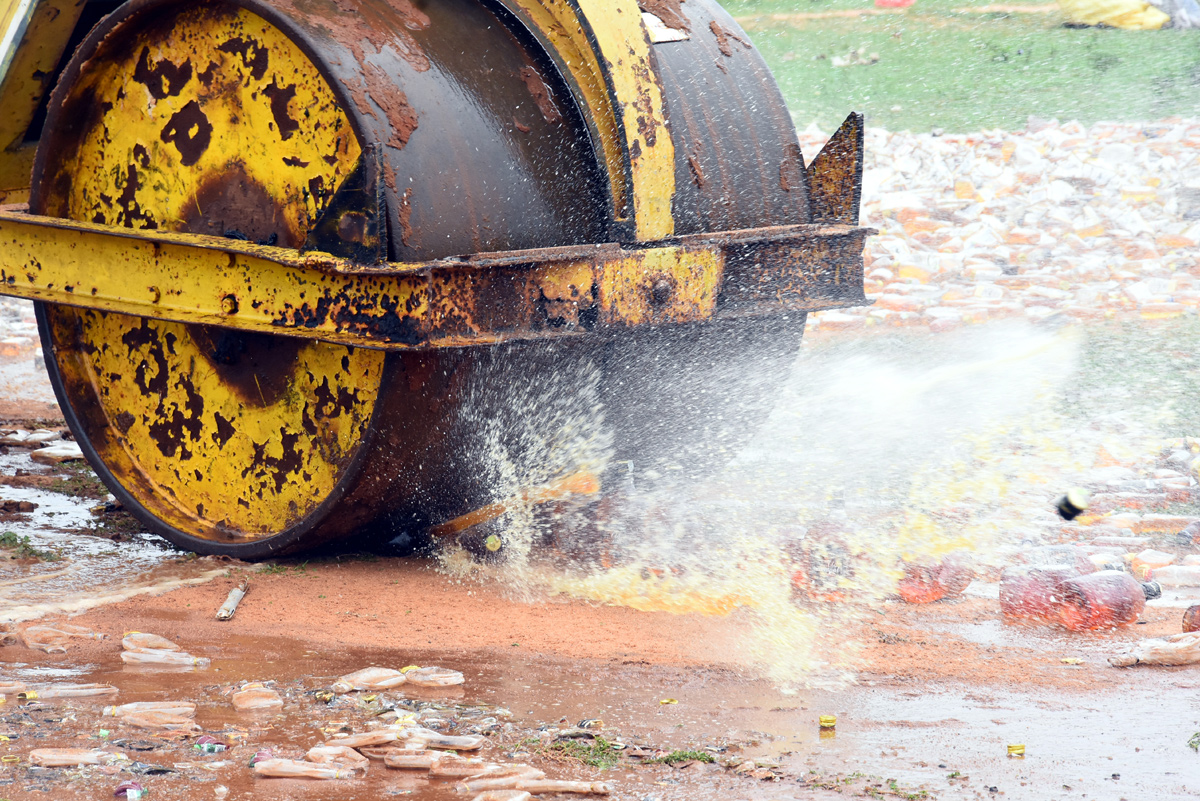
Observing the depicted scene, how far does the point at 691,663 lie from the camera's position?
3240 mm

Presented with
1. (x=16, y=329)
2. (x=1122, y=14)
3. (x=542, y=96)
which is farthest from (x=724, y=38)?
(x=1122, y=14)

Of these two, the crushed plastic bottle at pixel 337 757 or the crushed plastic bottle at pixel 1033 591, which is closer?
the crushed plastic bottle at pixel 337 757

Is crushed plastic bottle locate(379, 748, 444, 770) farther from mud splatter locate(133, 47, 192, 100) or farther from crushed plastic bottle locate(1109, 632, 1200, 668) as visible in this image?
mud splatter locate(133, 47, 192, 100)

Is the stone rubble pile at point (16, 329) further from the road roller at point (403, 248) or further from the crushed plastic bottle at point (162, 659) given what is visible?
the crushed plastic bottle at point (162, 659)

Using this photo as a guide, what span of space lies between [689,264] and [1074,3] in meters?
13.5

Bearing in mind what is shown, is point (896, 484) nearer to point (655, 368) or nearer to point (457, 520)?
point (655, 368)

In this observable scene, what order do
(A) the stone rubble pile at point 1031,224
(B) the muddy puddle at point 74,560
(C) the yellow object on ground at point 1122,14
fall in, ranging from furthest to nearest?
(C) the yellow object on ground at point 1122,14, (A) the stone rubble pile at point 1031,224, (B) the muddy puddle at point 74,560

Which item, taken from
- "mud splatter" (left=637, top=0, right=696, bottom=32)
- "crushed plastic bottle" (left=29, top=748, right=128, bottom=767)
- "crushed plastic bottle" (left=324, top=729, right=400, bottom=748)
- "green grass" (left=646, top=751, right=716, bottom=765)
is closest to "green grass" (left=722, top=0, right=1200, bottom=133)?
"mud splatter" (left=637, top=0, right=696, bottom=32)

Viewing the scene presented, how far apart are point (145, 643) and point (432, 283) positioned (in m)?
1.10

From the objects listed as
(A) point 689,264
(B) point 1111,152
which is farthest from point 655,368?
(B) point 1111,152

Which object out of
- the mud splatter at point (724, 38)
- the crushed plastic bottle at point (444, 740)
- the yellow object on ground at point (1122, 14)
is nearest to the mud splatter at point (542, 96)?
the mud splatter at point (724, 38)

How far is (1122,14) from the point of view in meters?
14.9

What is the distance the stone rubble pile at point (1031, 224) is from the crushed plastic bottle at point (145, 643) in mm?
5272

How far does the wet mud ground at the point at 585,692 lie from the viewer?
2.53 meters
